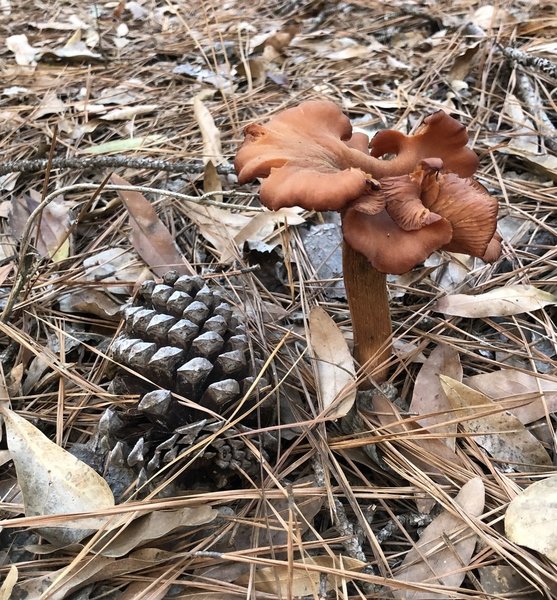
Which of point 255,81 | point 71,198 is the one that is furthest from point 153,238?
point 255,81

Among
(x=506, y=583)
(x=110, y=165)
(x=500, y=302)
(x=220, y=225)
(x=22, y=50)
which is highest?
(x=22, y=50)

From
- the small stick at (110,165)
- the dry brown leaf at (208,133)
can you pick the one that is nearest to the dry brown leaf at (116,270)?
the small stick at (110,165)

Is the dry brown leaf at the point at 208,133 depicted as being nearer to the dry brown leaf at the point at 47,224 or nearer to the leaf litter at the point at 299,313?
the leaf litter at the point at 299,313

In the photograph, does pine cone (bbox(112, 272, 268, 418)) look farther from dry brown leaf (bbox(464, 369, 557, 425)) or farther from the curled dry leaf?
dry brown leaf (bbox(464, 369, 557, 425))

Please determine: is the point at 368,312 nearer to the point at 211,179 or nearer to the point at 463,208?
the point at 463,208

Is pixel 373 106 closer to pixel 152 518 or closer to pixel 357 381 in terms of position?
pixel 357 381

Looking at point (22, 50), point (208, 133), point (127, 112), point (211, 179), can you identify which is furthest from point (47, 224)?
point (22, 50)
